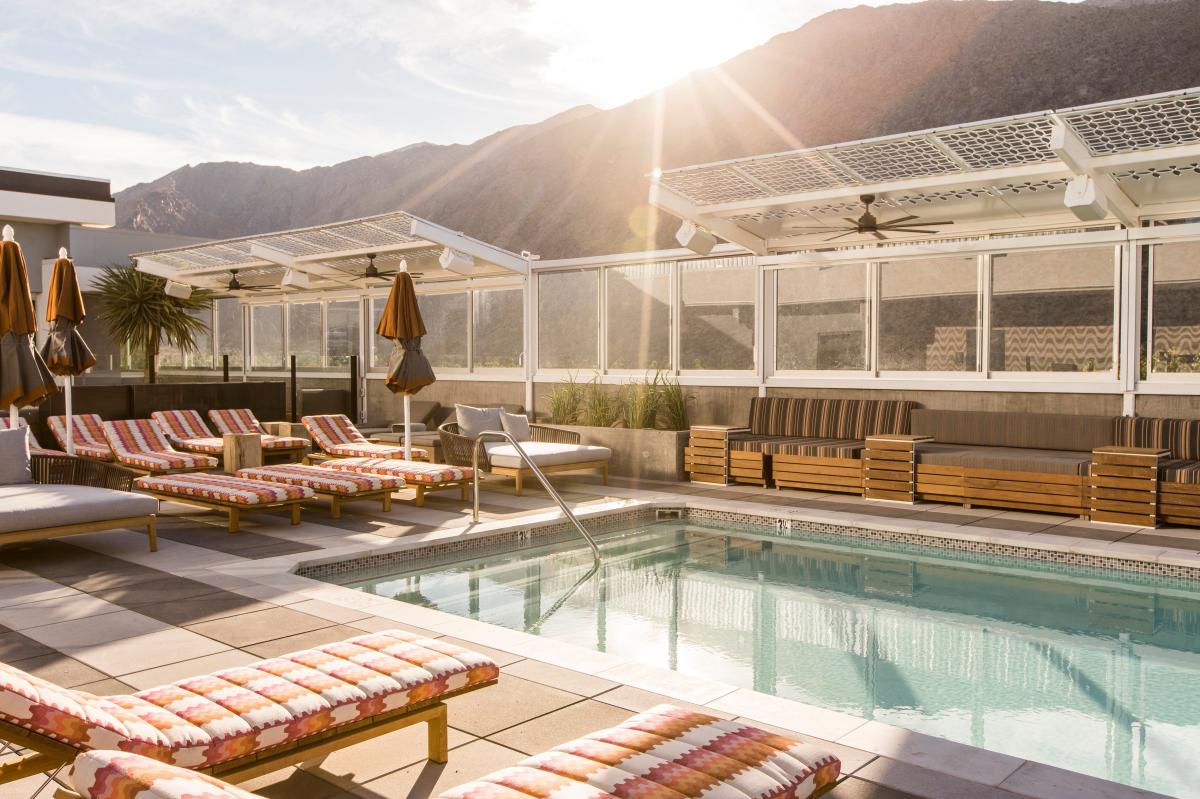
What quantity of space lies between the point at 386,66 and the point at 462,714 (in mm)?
39351

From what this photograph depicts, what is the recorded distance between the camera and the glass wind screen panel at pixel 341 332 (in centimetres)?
1625

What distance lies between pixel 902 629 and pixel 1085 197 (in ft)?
14.0

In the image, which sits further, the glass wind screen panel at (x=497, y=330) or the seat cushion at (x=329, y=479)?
the glass wind screen panel at (x=497, y=330)

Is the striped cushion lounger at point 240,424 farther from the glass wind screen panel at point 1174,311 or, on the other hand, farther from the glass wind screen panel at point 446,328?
the glass wind screen panel at point 1174,311

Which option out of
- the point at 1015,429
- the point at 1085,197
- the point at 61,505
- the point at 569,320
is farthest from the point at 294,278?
the point at 1085,197

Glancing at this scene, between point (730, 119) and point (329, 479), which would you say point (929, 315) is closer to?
point (329, 479)

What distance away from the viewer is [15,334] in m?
7.68

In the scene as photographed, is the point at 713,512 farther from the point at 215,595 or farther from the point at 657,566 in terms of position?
the point at 215,595


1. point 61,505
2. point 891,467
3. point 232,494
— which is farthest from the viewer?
point 891,467

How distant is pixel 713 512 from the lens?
888 cm

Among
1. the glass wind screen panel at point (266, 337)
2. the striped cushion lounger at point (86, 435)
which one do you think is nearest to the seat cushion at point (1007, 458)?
the striped cushion lounger at point (86, 435)

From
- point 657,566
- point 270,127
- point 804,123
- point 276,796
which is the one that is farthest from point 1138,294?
point 270,127

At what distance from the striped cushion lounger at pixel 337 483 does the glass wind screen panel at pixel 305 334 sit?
8.55 m

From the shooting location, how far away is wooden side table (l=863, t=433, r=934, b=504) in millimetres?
9148
